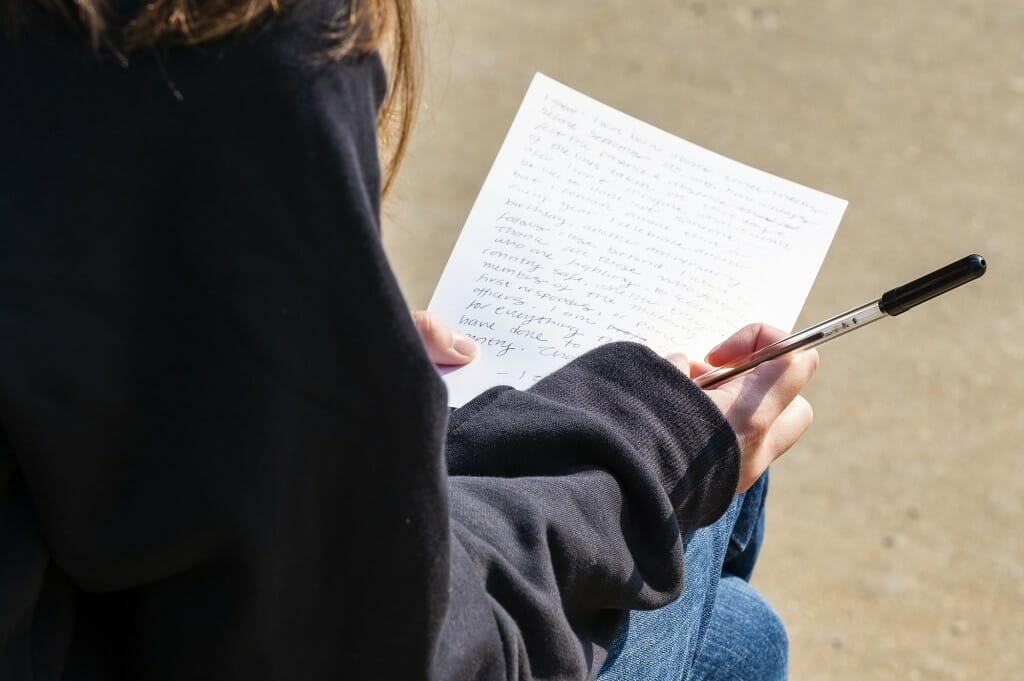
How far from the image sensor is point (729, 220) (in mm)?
1135

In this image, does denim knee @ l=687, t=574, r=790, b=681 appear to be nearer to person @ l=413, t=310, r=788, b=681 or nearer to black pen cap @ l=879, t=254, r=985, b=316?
person @ l=413, t=310, r=788, b=681

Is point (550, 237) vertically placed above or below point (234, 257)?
below

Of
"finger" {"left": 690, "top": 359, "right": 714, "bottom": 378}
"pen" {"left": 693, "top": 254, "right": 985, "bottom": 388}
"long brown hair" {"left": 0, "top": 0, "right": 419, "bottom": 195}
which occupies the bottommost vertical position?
"finger" {"left": 690, "top": 359, "right": 714, "bottom": 378}

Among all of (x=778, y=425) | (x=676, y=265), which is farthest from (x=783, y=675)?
(x=676, y=265)

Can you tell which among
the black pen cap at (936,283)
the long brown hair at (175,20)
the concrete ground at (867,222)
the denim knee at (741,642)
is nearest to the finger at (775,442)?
the black pen cap at (936,283)

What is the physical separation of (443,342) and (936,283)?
40 centimetres

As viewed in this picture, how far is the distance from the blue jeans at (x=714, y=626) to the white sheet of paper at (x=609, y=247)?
7.7 inches

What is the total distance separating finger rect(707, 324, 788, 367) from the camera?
1012mm

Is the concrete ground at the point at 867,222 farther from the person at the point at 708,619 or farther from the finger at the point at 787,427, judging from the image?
the finger at the point at 787,427

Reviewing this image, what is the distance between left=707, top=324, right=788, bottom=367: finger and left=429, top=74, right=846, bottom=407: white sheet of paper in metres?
0.04

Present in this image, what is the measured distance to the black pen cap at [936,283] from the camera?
3.07 ft

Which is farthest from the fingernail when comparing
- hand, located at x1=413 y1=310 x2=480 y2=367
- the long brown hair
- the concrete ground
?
the concrete ground

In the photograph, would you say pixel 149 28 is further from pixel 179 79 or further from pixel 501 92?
pixel 501 92

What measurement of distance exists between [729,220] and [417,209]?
145cm
